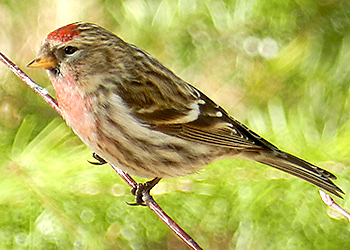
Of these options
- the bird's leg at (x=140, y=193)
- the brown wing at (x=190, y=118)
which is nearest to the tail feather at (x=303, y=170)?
the brown wing at (x=190, y=118)

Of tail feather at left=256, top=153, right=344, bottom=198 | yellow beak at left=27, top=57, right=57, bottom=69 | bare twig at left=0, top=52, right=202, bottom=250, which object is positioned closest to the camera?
bare twig at left=0, top=52, right=202, bottom=250

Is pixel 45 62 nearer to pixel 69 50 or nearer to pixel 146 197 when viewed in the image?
pixel 69 50

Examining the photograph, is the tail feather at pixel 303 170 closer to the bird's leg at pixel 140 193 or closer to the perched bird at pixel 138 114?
the perched bird at pixel 138 114

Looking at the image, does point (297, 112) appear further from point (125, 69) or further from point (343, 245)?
point (125, 69)

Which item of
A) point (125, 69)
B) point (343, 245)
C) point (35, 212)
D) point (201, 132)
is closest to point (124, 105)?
point (125, 69)

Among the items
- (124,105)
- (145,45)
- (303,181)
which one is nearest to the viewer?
(124,105)

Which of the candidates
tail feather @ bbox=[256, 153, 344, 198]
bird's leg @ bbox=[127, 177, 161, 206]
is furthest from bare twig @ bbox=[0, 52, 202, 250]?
tail feather @ bbox=[256, 153, 344, 198]

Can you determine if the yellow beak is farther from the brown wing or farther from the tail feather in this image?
the tail feather
